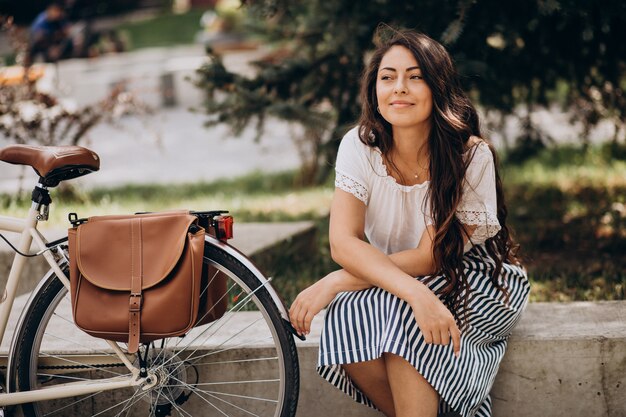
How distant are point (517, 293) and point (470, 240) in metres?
0.26

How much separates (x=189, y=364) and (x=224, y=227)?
556mm

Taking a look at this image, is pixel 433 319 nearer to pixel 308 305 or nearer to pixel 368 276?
pixel 368 276

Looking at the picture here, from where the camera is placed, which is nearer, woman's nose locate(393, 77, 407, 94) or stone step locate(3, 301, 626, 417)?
woman's nose locate(393, 77, 407, 94)

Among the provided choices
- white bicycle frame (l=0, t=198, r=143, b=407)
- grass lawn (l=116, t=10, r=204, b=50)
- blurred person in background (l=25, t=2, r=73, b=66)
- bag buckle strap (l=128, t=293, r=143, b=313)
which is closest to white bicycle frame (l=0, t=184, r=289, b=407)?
white bicycle frame (l=0, t=198, r=143, b=407)

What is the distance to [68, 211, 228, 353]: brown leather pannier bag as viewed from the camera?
7.84 ft

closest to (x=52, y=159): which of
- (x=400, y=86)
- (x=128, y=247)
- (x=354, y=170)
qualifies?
(x=128, y=247)

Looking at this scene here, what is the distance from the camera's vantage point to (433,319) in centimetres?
238

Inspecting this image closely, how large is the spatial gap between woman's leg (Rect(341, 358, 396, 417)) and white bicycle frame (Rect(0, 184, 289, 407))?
0.86 ft

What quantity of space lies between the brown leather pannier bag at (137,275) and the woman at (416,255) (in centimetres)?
36

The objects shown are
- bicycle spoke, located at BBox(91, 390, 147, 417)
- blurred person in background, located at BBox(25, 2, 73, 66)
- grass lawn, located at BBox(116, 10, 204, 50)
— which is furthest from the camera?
grass lawn, located at BBox(116, 10, 204, 50)

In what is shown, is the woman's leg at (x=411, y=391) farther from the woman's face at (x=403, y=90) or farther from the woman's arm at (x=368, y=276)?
the woman's face at (x=403, y=90)

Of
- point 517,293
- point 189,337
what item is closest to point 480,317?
point 517,293

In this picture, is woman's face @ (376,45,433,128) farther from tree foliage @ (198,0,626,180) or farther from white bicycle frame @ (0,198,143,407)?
tree foliage @ (198,0,626,180)

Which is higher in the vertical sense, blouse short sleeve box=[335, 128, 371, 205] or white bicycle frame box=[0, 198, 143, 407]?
blouse short sleeve box=[335, 128, 371, 205]
